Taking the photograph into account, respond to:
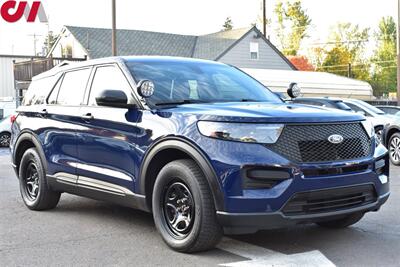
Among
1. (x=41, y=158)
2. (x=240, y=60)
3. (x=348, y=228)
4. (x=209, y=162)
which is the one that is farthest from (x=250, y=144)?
(x=240, y=60)

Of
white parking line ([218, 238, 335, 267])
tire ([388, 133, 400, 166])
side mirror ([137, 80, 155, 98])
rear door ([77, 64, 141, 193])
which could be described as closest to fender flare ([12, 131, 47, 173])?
rear door ([77, 64, 141, 193])

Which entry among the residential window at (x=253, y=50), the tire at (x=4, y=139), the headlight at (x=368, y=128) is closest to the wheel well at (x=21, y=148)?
the headlight at (x=368, y=128)

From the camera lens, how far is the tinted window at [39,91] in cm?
731

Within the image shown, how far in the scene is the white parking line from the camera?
4727 millimetres

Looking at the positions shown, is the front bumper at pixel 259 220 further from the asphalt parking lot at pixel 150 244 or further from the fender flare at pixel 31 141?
the fender flare at pixel 31 141

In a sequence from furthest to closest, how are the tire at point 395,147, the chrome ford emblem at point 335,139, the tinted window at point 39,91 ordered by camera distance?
the tire at point 395,147
the tinted window at point 39,91
the chrome ford emblem at point 335,139

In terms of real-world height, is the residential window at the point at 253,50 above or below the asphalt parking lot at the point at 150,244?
above

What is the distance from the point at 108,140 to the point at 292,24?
6410 centimetres

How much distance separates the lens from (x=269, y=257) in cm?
493

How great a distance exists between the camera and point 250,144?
15.1ft

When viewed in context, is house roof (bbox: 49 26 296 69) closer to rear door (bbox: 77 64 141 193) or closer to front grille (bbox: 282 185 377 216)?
rear door (bbox: 77 64 141 193)

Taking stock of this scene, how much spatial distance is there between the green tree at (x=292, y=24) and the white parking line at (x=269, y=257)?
63251 millimetres

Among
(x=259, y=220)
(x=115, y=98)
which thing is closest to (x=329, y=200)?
(x=259, y=220)

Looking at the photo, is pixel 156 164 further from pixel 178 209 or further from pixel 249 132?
pixel 249 132
